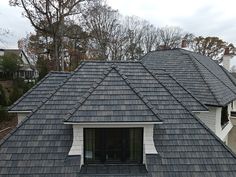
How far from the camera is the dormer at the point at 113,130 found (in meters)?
6.59

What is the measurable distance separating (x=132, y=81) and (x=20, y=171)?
458 centimetres

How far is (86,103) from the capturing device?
23.1 feet

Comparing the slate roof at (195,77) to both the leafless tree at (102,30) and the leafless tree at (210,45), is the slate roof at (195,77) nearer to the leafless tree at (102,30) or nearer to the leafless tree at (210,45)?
the leafless tree at (102,30)

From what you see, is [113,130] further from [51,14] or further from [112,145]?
[51,14]

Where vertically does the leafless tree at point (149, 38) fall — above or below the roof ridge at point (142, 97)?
above

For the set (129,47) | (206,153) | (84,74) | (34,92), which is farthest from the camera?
(129,47)

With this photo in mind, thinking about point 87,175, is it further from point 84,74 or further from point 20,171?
point 84,74

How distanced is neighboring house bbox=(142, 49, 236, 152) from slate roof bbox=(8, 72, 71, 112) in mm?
4523

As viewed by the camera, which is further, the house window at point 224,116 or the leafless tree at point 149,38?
the leafless tree at point 149,38

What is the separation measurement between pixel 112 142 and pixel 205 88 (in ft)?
26.2

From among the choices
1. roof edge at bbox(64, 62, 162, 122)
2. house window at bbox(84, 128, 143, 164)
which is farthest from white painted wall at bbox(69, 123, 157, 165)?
roof edge at bbox(64, 62, 162, 122)

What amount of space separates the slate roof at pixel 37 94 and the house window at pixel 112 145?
326cm

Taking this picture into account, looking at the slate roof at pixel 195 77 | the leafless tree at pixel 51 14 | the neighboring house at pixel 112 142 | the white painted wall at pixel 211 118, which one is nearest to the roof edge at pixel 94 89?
the neighboring house at pixel 112 142

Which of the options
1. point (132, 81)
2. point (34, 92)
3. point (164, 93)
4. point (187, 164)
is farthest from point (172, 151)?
point (34, 92)
